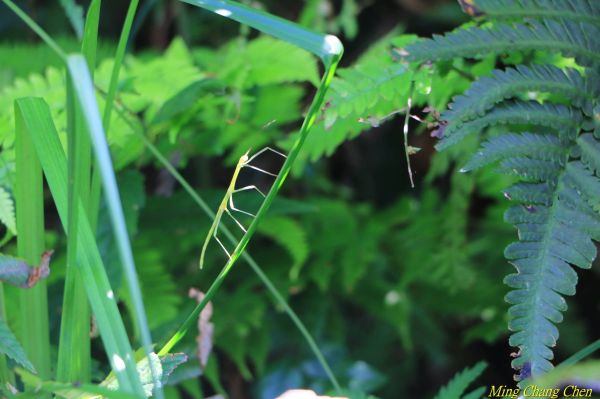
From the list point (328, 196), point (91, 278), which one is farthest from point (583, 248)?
point (328, 196)

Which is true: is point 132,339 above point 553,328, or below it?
below

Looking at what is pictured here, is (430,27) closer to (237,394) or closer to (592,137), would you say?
(237,394)

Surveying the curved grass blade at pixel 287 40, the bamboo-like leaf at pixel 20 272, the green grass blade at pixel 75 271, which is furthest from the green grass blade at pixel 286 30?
the bamboo-like leaf at pixel 20 272

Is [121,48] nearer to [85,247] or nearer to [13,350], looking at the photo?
[85,247]

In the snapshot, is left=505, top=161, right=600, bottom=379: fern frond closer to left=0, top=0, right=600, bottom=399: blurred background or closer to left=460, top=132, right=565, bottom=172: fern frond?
left=460, top=132, right=565, bottom=172: fern frond

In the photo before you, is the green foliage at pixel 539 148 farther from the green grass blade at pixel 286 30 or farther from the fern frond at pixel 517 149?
the green grass blade at pixel 286 30

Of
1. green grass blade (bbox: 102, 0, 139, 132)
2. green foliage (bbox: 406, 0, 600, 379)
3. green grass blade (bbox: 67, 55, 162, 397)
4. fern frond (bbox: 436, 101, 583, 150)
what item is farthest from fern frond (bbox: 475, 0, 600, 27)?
green grass blade (bbox: 67, 55, 162, 397)
